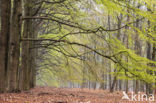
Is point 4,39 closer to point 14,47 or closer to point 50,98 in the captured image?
point 14,47

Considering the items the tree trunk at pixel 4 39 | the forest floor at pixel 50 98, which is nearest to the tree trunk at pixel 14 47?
the tree trunk at pixel 4 39

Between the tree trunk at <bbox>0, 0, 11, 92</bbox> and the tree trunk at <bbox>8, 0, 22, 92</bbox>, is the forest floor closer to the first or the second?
the tree trunk at <bbox>8, 0, 22, 92</bbox>

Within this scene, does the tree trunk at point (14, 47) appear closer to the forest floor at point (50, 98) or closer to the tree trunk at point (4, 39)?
the tree trunk at point (4, 39)

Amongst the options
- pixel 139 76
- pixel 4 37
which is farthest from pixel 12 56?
pixel 139 76

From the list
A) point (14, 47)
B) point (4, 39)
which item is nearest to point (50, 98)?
point (14, 47)

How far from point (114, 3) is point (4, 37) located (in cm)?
445

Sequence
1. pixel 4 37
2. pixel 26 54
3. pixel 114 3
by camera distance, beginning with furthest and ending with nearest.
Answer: pixel 26 54, pixel 4 37, pixel 114 3

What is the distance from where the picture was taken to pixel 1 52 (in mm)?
7117

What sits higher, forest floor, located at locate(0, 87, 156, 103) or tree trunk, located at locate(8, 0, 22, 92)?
tree trunk, located at locate(8, 0, 22, 92)

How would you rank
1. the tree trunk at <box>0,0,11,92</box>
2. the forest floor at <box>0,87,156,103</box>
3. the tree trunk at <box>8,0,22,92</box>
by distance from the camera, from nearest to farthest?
1. the forest floor at <box>0,87,156,103</box>
2. the tree trunk at <box>8,0,22,92</box>
3. the tree trunk at <box>0,0,11,92</box>

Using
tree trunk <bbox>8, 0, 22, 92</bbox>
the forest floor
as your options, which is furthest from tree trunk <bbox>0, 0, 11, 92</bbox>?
the forest floor

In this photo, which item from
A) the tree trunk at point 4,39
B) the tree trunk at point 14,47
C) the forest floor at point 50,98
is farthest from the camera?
the tree trunk at point 4,39

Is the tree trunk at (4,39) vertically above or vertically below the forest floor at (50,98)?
above

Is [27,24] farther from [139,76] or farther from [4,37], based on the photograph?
[139,76]
